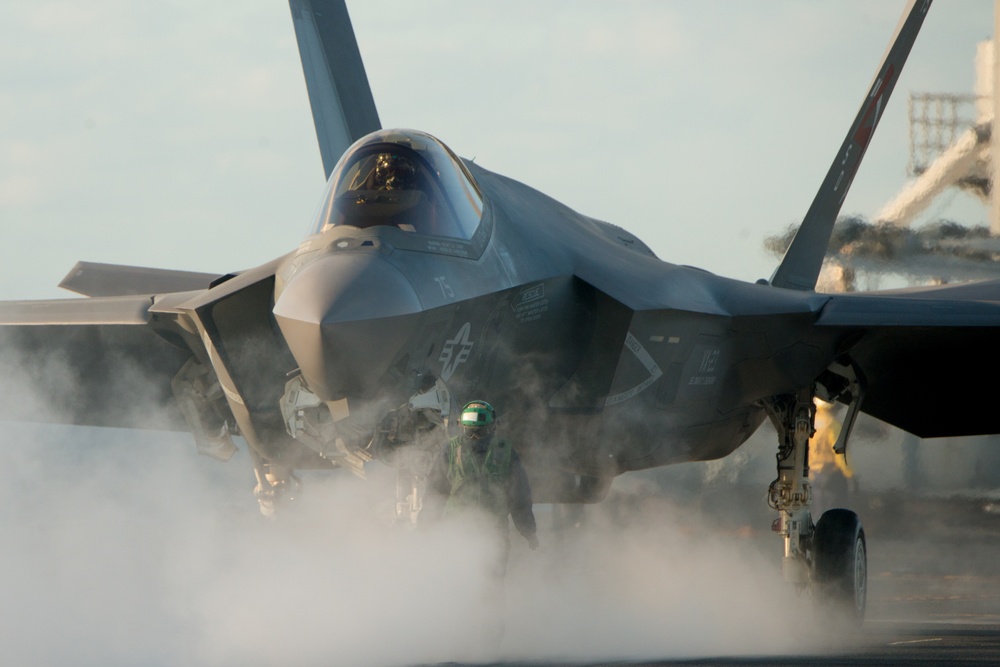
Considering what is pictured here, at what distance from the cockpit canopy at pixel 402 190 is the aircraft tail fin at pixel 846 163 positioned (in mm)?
5870

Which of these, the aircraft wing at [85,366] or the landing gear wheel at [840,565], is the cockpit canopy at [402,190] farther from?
the landing gear wheel at [840,565]

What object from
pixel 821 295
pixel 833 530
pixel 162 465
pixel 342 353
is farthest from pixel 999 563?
pixel 342 353

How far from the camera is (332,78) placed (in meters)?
13.4

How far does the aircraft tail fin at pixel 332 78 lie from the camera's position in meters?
13.3

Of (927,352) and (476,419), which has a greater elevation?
(927,352)

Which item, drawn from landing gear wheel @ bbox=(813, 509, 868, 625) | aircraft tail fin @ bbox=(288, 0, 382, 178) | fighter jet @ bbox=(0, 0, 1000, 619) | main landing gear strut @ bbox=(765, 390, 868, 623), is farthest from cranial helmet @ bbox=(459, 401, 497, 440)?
aircraft tail fin @ bbox=(288, 0, 382, 178)

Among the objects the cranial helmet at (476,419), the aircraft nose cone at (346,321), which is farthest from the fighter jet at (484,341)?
the cranial helmet at (476,419)

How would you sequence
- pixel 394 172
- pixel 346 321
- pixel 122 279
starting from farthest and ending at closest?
pixel 122 279, pixel 394 172, pixel 346 321

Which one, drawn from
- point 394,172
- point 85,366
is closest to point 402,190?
point 394,172

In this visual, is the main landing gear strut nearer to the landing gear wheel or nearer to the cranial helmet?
the landing gear wheel

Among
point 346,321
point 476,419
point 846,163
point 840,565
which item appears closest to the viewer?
point 346,321

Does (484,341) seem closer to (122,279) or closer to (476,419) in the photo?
(476,419)

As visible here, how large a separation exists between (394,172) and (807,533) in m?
5.64

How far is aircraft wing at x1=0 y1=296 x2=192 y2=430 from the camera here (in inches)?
416
